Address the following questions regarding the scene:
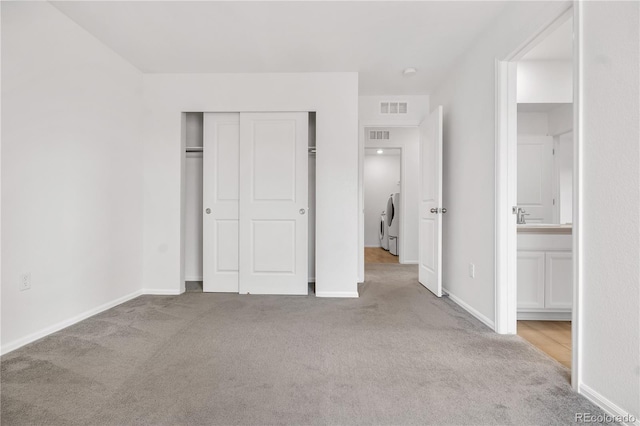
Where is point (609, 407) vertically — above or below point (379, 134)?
below

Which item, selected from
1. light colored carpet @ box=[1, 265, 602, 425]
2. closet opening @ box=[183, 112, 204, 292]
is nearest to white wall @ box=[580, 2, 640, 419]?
light colored carpet @ box=[1, 265, 602, 425]

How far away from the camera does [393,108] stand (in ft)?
13.8

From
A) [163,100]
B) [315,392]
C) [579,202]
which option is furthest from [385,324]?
[163,100]

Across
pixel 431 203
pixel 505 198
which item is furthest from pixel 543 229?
pixel 431 203

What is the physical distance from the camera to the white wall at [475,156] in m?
2.22

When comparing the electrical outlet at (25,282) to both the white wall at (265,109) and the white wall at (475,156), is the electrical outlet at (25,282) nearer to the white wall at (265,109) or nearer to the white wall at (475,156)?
the white wall at (265,109)

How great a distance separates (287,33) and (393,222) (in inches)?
203

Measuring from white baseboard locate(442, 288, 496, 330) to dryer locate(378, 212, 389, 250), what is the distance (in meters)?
4.02

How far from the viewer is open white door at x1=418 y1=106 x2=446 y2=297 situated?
3328 millimetres

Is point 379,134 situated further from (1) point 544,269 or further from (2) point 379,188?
(1) point 544,269

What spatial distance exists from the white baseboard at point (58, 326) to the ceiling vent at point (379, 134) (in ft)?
14.4

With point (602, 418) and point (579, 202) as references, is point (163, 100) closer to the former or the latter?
point (579, 202)

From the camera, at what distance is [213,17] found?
244 centimetres

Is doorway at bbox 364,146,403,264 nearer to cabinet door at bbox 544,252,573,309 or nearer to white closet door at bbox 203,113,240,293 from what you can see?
white closet door at bbox 203,113,240,293
